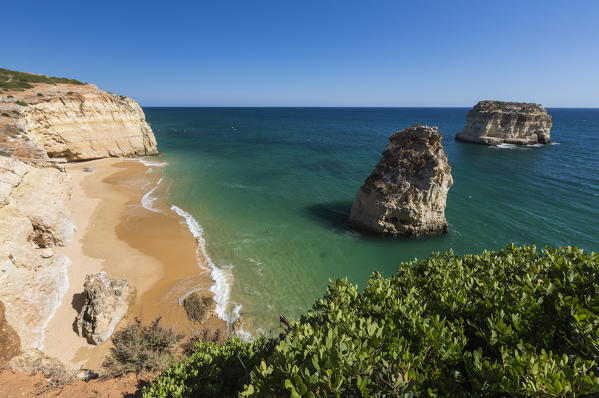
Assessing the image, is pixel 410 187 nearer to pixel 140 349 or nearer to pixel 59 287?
pixel 140 349

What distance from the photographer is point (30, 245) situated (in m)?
13.7

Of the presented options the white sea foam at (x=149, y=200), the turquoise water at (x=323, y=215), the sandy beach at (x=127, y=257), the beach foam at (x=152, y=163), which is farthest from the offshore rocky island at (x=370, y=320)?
the beach foam at (x=152, y=163)

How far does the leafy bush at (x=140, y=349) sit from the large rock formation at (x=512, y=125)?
82860 millimetres

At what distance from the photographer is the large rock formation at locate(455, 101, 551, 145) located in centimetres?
6994

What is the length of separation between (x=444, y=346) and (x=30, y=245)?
61.3 ft

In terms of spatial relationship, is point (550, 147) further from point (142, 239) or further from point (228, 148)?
point (142, 239)

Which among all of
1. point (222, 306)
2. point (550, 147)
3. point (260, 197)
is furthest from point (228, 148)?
point (550, 147)

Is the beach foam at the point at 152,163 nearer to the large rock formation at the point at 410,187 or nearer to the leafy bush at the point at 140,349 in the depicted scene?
the large rock formation at the point at 410,187

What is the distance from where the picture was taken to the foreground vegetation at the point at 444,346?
158 inches

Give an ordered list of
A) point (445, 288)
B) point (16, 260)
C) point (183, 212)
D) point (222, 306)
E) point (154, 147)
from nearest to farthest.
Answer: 1. point (445, 288)
2. point (16, 260)
3. point (222, 306)
4. point (183, 212)
5. point (154, 147)

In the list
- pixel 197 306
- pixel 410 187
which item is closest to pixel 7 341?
pixel 197 306

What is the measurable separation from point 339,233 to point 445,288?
54.5ft

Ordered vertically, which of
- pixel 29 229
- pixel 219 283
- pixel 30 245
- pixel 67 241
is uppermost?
pixel 29 229

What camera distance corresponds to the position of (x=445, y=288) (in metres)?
6.76
